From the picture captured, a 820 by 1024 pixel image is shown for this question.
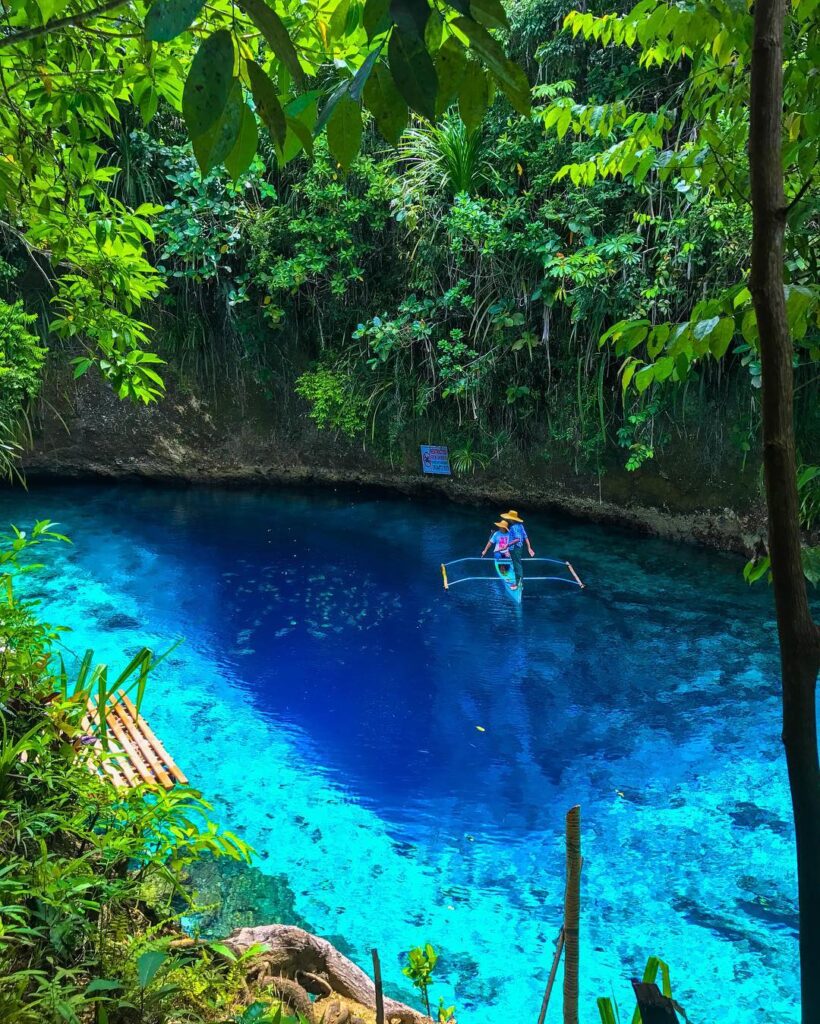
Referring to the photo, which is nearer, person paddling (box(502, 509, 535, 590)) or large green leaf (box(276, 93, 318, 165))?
large green leaf (box(276, 93, 318, 165))

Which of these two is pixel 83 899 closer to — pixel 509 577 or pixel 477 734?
pixel 477 734

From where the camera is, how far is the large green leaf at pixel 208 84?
2.22ft

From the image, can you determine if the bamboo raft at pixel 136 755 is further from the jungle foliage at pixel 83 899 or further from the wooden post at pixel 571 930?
the wooden post at pixel 571 930

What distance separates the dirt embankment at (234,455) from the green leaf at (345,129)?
26.8ft

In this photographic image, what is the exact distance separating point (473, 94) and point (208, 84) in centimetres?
32

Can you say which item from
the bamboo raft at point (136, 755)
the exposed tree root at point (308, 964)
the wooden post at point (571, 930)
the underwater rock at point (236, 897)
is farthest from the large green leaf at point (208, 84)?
the underwater rock at point (236, 897)

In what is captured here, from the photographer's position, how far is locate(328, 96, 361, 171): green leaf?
798 mm

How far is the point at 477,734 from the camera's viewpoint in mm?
5133

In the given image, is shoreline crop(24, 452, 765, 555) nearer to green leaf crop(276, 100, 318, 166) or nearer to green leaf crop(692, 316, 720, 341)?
green leaf crop(692, 316, 720, 341)

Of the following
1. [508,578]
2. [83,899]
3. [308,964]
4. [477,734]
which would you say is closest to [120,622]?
[477,734]

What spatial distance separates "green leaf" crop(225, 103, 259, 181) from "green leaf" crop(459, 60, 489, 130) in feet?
0.76

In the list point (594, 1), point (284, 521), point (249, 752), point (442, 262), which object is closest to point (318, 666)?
point (249, 752)

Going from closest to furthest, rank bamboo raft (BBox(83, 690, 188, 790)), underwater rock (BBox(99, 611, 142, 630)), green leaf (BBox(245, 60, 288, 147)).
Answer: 1. green leaf (BBox(245, 60, 288, 147))
2. bamboo raft (BBox(83, 690, 188, 790))
3. underwater rock (BBox(99, 611, 142, 630))

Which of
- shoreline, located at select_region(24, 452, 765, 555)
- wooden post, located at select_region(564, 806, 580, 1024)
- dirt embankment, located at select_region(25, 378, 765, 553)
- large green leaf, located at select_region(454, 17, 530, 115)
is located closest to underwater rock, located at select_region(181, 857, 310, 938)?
wooden post, located at select_region(564, 806, 580, 1024)
